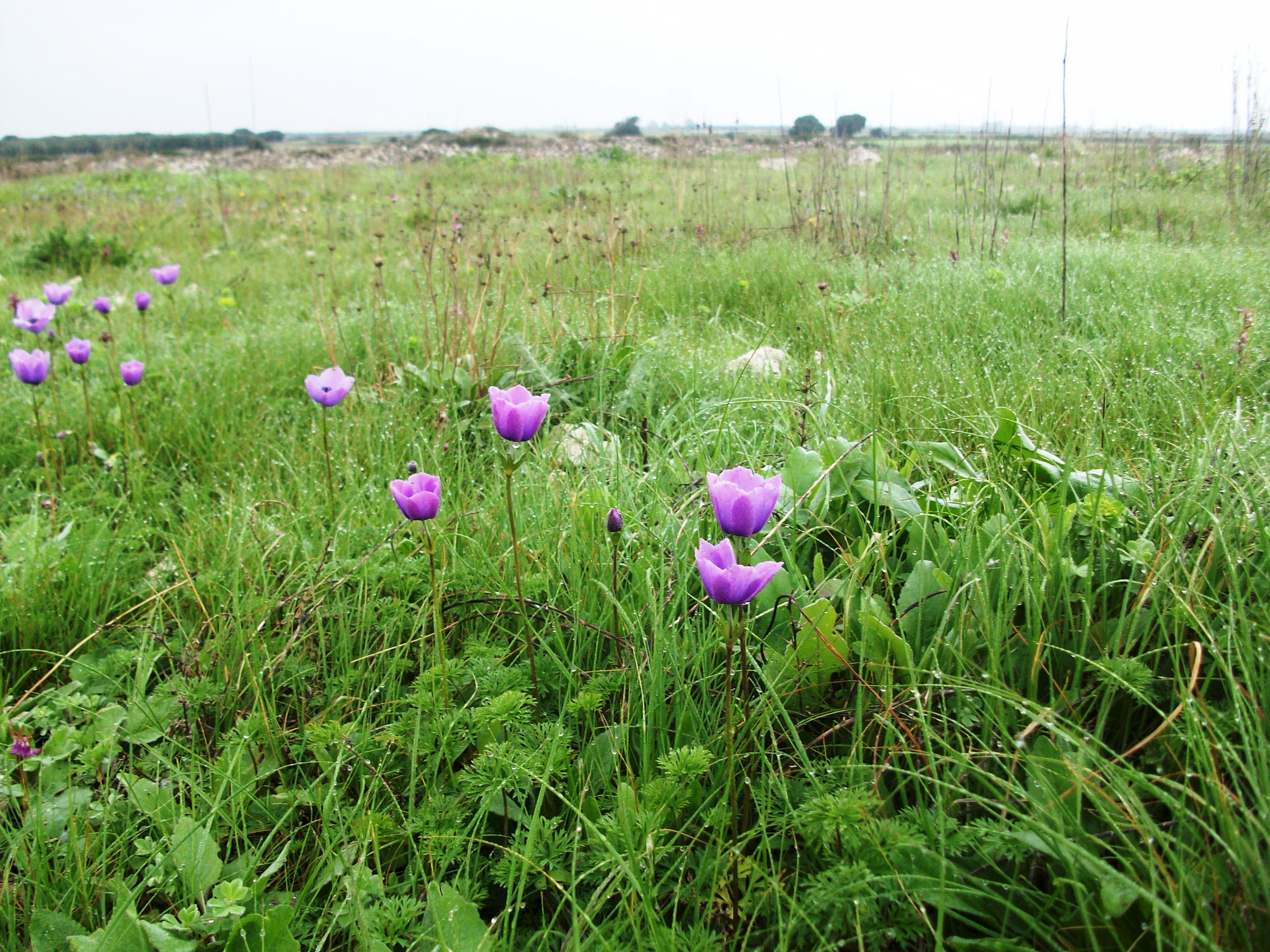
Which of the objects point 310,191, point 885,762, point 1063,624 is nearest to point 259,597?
point 885,762

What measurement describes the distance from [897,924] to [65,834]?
1.23 meters

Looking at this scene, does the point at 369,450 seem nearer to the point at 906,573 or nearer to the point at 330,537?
the point at 330,537

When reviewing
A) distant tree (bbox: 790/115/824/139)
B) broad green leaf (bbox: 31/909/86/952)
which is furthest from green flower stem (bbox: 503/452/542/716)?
distant tree (bbox: 790/115/824/139)

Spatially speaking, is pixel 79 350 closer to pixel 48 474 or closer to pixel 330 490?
pixel 48 474

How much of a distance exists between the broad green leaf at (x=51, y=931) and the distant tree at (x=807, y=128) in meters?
5.95

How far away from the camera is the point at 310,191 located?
978cm

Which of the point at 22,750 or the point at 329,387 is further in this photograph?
the point at 329,387

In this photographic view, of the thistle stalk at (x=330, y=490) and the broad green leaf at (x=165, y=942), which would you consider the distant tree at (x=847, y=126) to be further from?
the broad green leaf at (x=165, y=942)

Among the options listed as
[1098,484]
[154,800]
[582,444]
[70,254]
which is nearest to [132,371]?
[582,444]

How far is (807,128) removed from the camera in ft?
21.5

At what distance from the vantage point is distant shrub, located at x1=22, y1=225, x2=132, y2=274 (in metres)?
5.53

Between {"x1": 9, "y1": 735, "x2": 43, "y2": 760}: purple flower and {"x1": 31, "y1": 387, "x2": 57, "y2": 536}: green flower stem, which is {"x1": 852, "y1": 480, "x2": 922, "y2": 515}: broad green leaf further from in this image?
{"x1": 31, "y1": 387, "x2": 57, "y2": 536}: green flower stem

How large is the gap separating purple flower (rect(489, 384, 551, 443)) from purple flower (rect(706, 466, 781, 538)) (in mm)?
348

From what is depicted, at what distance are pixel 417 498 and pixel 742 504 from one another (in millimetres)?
533
